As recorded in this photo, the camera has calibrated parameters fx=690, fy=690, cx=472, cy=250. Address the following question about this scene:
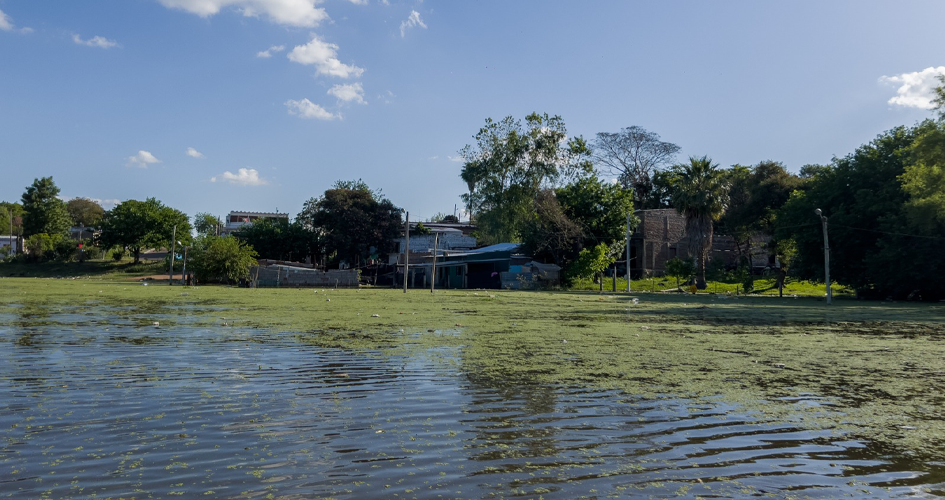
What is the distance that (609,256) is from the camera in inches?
2104

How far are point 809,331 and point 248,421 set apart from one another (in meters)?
13.4

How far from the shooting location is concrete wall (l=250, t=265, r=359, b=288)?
53219 millimetres

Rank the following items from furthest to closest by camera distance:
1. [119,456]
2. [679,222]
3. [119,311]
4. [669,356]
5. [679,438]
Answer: [679,222] → [119,311] → [669,356] → [679,438] → [119,456]

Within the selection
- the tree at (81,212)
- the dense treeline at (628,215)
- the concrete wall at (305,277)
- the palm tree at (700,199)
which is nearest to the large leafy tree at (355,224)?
the dense treeline at (628,215)

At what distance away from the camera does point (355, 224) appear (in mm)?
68625

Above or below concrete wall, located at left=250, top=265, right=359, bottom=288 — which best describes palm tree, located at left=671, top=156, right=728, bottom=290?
above

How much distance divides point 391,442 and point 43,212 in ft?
314

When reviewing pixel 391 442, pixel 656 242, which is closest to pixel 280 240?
pixel 656 242

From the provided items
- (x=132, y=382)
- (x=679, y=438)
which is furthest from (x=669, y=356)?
(x=132, y=382)

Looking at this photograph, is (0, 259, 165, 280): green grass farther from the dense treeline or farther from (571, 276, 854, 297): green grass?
(571, 276, 854, 297): green grass

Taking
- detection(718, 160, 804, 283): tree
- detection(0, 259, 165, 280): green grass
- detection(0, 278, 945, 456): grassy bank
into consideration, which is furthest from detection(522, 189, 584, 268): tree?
detection(0, 278, 945, 456): grassy bank

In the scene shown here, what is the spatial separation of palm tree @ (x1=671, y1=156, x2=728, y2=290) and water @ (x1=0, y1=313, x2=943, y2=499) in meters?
44.6

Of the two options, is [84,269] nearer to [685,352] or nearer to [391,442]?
[685,352]

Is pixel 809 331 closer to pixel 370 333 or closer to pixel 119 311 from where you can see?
pixel 370 333
